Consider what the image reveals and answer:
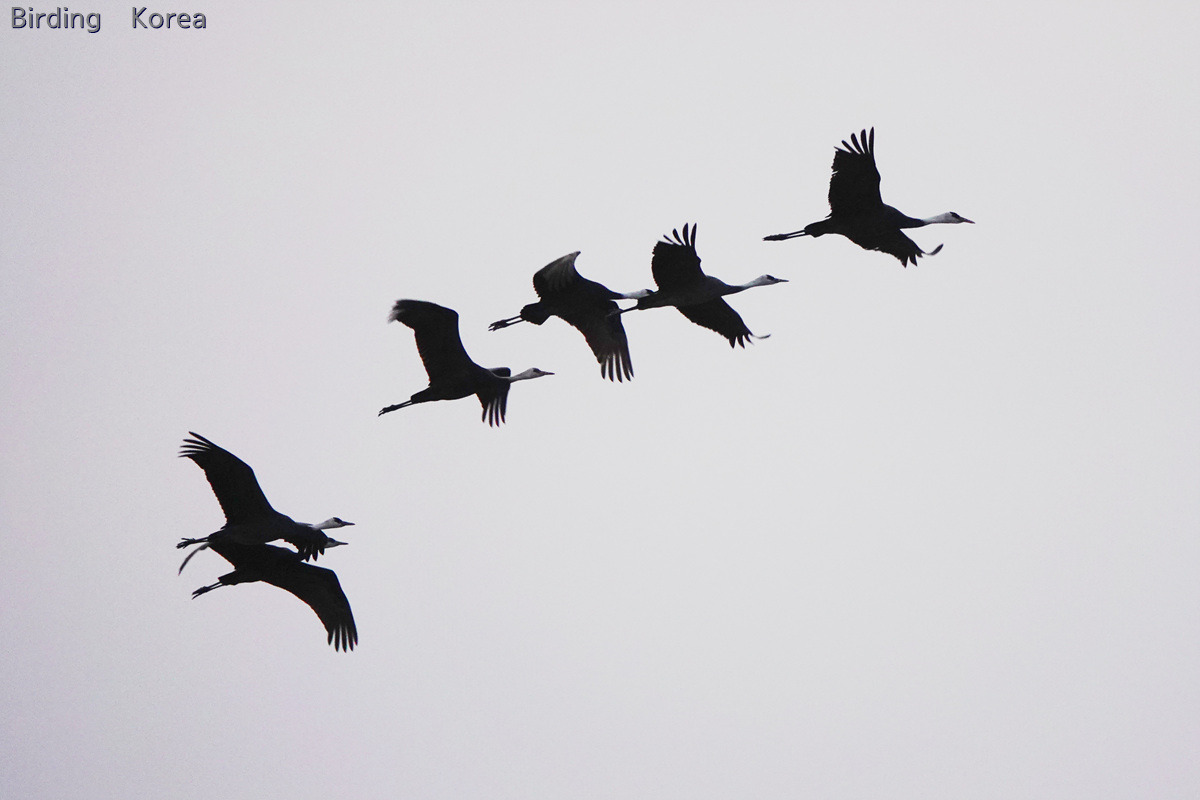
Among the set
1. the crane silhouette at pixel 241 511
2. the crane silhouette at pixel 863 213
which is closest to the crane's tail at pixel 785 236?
the crane silhouette at pixel 863 213

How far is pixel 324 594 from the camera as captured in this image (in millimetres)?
27203

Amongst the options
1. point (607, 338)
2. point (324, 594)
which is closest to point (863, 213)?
point (607, 338)

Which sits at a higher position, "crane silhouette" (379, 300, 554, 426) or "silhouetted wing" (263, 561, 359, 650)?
"crane silhouette" (379, 300, 554, 426)

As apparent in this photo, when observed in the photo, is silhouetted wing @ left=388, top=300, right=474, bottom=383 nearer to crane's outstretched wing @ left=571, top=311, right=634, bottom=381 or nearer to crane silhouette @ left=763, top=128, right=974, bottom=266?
crane's outstretched wing @ left=571, top=311, right=634, bottom=381

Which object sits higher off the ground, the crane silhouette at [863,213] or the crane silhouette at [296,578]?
the crane silhouette at [863,213]

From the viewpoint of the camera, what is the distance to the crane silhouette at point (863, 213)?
85.4 feet

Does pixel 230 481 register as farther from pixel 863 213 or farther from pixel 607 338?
pixel 863 213

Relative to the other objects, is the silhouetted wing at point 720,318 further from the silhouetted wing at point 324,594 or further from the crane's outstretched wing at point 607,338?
the silhouetted wing at point 324,594

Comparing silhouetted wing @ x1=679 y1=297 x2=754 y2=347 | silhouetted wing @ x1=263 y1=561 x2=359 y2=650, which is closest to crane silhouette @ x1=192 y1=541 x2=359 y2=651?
silhouetted wing @ x1=263 y1=561 x2=359 y2=650

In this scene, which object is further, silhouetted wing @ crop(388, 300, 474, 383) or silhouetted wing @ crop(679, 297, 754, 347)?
silhouetted wing @ crop(679, 297, 754, 347)

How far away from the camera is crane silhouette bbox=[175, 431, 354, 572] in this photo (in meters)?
25.5

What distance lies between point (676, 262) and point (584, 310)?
180cm

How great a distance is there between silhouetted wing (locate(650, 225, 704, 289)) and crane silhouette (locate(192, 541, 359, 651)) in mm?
5656

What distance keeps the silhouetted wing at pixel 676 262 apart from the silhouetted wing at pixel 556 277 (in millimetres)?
1080
